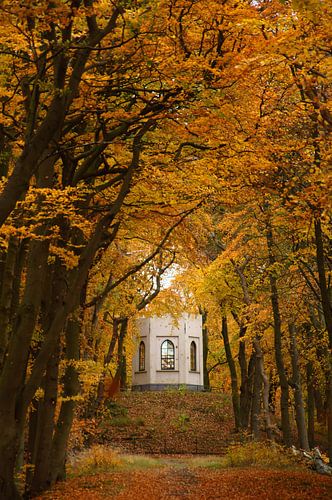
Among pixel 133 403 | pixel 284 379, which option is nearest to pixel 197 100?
pixel 284 379

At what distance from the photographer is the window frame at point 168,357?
4362 centimetres

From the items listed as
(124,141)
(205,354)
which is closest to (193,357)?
(205,354)

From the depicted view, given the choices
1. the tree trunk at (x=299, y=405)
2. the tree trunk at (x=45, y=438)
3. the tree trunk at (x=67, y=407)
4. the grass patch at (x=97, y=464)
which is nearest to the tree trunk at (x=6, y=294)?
the tree trunk at (x=45, y=438)

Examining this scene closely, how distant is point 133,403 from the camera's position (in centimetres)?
3553

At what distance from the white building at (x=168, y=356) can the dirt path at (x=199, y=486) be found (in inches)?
1083

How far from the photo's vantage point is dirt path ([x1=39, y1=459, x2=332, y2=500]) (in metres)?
11.1

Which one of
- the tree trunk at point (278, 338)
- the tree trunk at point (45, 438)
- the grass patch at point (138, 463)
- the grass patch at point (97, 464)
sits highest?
the tree trunk at point (278, 338)

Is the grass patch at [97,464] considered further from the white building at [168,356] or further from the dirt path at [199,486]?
the white building at [168,356]

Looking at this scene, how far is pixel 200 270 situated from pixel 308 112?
12.5m

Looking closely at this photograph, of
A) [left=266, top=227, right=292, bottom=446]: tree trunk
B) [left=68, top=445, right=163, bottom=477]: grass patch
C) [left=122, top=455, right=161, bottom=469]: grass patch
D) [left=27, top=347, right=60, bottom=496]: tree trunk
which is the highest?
[left=266, top=227, right=292, bottom=446]: tree trunk

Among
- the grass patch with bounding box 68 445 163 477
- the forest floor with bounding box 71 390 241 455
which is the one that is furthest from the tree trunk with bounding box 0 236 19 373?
the forest floor with bounding box 71 390 241 455

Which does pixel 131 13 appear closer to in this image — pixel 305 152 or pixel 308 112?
pixel 308 112

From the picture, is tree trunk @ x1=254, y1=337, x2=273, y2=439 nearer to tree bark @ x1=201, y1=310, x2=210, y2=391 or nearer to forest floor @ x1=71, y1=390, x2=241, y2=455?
forest floor @ x1=71, y1=390, x2=241, y2=455

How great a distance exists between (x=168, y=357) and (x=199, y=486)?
100 ft
